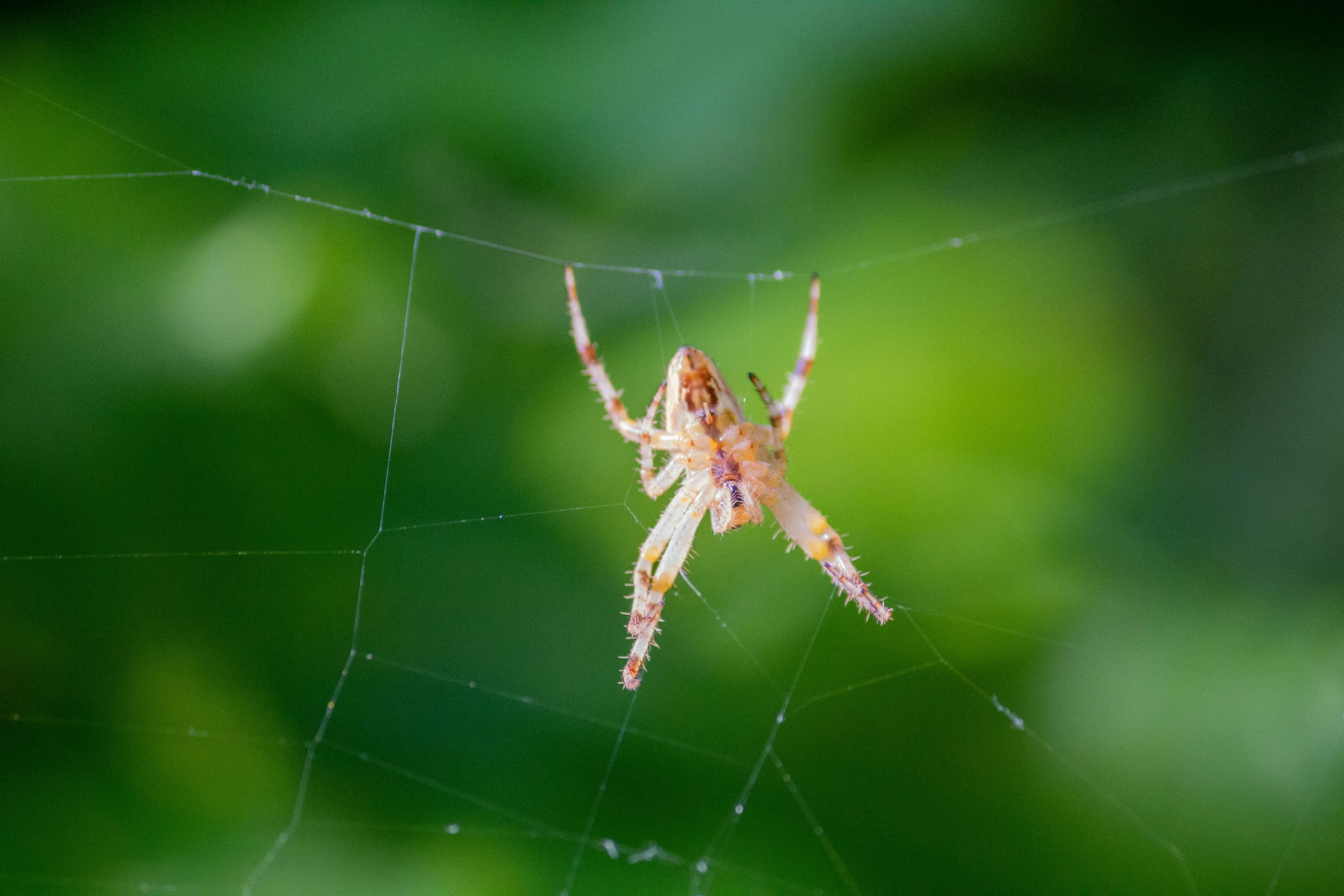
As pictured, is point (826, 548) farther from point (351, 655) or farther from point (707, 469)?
point (351, 655)

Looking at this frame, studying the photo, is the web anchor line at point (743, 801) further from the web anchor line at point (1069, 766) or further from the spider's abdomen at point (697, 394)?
the spider's abdomen at point (697, 394)

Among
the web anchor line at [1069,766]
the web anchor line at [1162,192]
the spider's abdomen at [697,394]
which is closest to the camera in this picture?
the spider's abdomen at [697,394]

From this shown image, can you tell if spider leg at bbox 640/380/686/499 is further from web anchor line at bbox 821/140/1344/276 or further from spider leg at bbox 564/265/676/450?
web anchor line at bbox 821/140/1344/276

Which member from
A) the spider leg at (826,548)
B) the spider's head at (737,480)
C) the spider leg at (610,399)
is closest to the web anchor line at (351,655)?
the spider leg at (610,399)

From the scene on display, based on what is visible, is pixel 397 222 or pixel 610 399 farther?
pixel 397 222

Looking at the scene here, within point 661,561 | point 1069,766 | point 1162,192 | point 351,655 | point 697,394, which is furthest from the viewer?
point 1162,192

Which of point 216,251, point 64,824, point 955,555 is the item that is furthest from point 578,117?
point 64,824

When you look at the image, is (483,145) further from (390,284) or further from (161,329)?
(161,329)

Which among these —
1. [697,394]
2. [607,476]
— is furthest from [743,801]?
[697,394]
